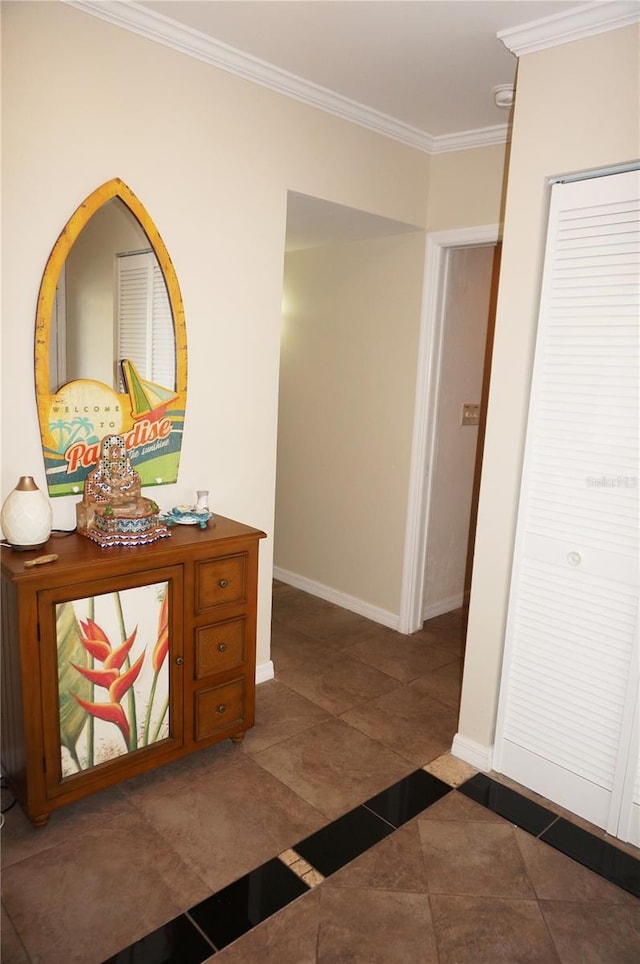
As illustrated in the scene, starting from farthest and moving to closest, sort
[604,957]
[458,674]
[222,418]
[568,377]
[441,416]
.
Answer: [441,416] → [458,674] → [222,418] → [568,377] → [604,957]

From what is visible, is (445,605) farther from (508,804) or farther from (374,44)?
(374,44)

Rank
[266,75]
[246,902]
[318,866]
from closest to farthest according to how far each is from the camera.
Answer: [246,902], [318,866], [266,75]

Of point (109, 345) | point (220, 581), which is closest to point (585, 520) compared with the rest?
point (220, 581)

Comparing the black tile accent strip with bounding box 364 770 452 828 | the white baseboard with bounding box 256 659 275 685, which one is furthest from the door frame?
the black tile accent strip with bounding box 364 770 452 828

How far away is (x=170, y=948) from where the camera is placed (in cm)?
169

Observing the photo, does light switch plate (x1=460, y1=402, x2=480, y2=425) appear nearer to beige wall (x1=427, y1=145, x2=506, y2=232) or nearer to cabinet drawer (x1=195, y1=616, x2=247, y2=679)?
beige wall (x1=427, y1=145, x2=506, y2=232)

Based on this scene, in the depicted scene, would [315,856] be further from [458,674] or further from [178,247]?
[178,247]

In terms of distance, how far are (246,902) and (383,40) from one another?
2753 mm

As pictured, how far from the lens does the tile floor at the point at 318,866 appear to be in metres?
1.73

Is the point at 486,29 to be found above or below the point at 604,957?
above

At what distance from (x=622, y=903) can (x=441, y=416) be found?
94.4 inches

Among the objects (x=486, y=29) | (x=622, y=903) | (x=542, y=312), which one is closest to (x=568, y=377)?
(x=542, y=312)

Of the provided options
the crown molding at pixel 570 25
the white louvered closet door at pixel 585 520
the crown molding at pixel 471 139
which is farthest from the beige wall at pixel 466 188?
the white louvered closet door at pixel 585 520

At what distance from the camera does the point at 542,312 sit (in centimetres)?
220
